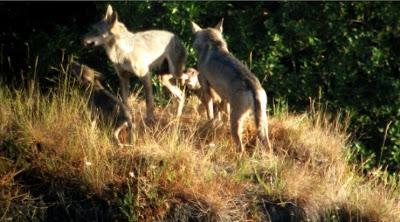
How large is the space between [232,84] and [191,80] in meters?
1.55

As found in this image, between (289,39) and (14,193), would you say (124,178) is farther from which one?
(289,39)

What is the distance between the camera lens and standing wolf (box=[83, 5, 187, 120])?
1127cm

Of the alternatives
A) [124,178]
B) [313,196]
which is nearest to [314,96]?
[313,196]

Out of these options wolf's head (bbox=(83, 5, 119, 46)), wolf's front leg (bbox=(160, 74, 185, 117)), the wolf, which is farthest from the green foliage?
the wolf

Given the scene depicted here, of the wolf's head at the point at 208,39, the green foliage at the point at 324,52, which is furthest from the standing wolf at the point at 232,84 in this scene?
the green foliage at the point at 324,52

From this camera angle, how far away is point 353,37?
1302cm

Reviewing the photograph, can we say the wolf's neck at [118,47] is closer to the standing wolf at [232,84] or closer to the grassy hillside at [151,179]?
the standing wolf at [232,84]

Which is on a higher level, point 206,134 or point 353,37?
point 353,37

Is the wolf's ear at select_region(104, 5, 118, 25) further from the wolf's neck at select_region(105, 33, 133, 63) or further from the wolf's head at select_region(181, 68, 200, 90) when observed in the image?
the wolf's head at select_region(181, 68, 200, 90)

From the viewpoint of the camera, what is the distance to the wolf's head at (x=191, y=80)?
11.9m

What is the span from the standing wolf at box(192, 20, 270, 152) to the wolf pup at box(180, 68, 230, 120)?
69 millimetres

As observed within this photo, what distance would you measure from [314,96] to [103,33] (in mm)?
3724

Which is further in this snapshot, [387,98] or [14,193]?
[387,98]

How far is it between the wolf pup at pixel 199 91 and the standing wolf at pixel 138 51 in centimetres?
14
